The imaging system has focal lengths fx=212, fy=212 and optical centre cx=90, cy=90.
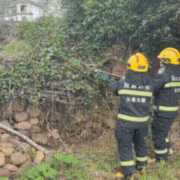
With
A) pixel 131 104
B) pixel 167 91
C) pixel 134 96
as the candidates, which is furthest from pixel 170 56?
pixel 131 104

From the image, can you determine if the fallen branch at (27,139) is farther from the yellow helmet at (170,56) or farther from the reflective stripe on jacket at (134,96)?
the yellow helmet at (170,56)

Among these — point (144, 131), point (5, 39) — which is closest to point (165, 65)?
point (144, 131)

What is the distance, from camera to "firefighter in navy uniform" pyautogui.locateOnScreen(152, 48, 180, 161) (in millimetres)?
3953

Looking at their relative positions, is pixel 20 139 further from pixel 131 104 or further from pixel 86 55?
pixel 86 55

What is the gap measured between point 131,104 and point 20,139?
7.87 feet

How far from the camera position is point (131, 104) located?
3672mm

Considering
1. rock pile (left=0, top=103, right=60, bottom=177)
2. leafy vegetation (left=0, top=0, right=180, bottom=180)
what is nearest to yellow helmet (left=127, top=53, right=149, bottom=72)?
leafy vegetation (left=0, top=0, right=180, bottom=180)

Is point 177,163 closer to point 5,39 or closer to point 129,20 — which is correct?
point 129,20

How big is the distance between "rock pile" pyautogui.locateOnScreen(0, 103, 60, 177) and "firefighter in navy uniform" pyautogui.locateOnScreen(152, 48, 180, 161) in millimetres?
2151

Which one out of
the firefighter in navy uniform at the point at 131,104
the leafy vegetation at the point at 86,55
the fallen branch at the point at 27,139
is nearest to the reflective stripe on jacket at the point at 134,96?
the firefighter in navy uniform at the point at 131,104

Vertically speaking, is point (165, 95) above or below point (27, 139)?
above

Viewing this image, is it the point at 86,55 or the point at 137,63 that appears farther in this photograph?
the point at 86,55

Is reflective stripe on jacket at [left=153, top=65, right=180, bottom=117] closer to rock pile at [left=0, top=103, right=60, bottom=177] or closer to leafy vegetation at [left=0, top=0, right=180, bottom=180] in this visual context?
leafy vegetation at [left=0, top=0, right=180, bottom=180]

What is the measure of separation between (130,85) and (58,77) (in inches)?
74.9
